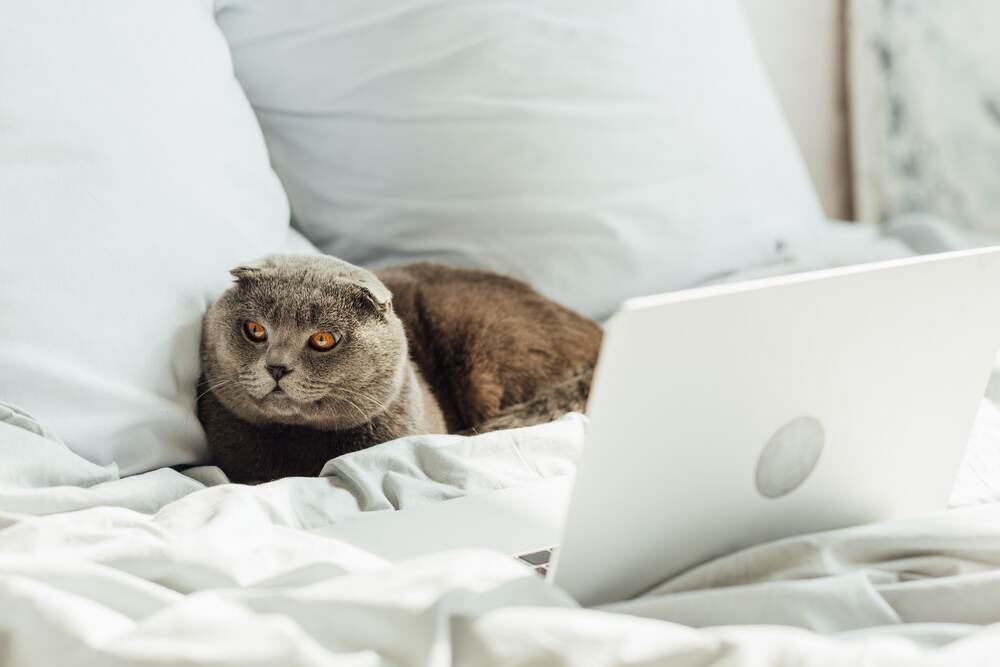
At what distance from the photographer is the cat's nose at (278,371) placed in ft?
3.55

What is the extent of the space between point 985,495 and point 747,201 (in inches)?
33.0

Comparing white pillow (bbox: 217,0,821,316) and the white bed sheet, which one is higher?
white pillow (bbox: 217,0,821,316)

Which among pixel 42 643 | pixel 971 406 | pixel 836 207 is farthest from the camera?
pixel 836 207

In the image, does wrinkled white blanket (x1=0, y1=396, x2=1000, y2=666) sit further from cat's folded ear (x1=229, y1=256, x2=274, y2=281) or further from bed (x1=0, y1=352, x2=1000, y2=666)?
cat's folded ear (x1=229, y1=256, x2=274, y2=281)

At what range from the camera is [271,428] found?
3.81 feet

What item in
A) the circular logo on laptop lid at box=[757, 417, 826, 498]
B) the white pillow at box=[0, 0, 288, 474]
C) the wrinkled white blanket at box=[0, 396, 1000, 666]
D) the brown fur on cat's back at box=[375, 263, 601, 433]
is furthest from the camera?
the brown fur on cat's back at box=[375, 263, 601, 433]

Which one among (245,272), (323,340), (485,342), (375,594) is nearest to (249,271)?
(245,272)

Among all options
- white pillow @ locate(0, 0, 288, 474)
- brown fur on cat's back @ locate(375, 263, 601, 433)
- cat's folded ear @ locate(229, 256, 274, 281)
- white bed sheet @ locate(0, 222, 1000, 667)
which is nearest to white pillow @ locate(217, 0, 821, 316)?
brown fur on cat's back @ locate(375, 263, 601, 433)

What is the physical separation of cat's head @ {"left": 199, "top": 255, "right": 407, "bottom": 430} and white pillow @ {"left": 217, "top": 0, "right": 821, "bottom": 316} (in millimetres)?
424

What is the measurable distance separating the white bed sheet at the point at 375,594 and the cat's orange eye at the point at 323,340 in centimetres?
20

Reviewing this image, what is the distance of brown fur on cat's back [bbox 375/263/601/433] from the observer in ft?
4.50

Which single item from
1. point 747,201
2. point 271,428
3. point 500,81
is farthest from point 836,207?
point 271,428

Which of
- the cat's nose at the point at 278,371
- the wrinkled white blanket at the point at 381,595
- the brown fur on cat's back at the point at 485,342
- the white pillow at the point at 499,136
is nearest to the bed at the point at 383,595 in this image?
the wrinkled white blanket at the point at 381,595

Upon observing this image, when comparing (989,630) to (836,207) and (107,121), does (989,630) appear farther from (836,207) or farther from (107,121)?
(836,207)
